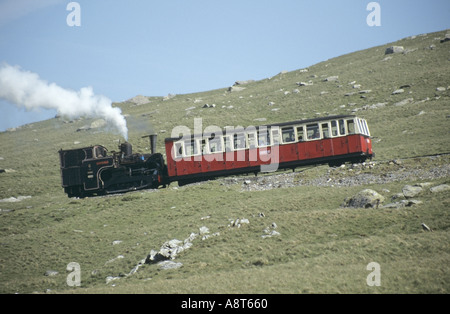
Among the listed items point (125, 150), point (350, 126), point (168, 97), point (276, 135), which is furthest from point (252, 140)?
point (168, 97)

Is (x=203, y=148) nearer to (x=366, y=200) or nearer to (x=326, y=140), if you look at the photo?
(x=326, y=140)

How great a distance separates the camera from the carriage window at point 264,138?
25097mm

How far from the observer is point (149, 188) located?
2778 centimetres


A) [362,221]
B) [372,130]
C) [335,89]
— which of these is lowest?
[362,221]

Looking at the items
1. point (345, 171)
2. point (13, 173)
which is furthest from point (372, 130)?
point (13, 173)

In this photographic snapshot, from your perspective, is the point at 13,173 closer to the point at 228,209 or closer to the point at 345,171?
the point at 228,209

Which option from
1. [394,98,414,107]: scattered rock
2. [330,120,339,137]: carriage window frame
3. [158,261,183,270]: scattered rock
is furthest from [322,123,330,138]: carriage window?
[394,98,414,107]: scattered rock

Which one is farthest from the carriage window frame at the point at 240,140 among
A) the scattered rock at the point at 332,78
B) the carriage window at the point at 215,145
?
the scattered rock at the point at 332,78

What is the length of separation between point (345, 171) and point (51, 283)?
17.9 meters

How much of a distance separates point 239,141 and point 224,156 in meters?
1.42

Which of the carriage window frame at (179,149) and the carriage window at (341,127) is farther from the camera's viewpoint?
the carriage window frame at (179,149)

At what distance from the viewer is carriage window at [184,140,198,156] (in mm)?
25859

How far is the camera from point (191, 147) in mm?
25969

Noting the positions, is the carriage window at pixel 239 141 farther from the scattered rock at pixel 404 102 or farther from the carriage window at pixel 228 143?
the scattered rock at pixel 404 102
